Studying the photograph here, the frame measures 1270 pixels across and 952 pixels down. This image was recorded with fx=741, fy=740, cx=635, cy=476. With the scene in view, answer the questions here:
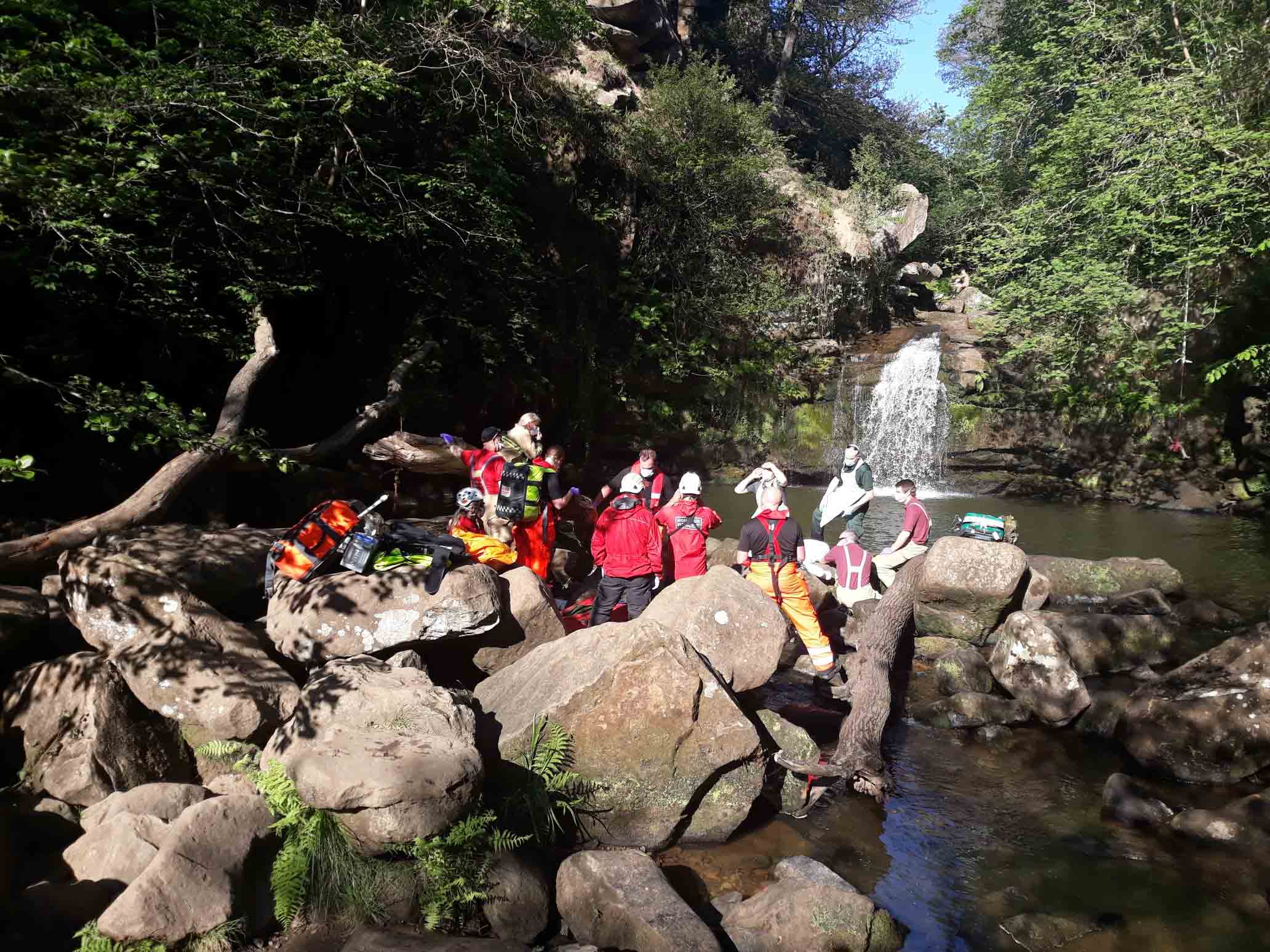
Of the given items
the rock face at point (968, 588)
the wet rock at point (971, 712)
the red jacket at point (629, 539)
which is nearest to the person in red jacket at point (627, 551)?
the red jacket at point (629, 539)

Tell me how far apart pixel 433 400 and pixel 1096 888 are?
11.8 meters

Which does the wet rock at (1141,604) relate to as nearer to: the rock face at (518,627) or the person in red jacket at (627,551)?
the person in red jacket at (627,551)

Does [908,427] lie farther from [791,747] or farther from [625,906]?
[625,906]

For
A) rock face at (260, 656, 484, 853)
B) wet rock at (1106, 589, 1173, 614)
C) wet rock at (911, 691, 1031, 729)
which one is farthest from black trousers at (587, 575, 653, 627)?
wet rock at (1106, 589, 1173, 614)

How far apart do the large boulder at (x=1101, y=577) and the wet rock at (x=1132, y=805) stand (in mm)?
5404

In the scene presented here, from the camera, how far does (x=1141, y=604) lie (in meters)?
10.4

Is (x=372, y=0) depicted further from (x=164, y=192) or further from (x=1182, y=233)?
(x=1182, y=233)

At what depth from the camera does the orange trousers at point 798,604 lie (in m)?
7.71

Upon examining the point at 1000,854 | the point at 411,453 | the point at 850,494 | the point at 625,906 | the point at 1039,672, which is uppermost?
the point at 411,453

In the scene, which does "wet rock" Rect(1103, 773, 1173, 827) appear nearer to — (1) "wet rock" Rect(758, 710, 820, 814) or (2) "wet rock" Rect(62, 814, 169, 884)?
(1) "wet rock" Rect(758, 710, 820, 814)

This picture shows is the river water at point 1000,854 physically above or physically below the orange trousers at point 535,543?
below

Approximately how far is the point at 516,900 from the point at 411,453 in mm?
7000

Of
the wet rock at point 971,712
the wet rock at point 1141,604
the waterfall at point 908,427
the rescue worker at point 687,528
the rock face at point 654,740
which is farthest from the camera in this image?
the waterfall at point 908,427

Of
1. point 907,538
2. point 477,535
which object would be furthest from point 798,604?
point 477,535
